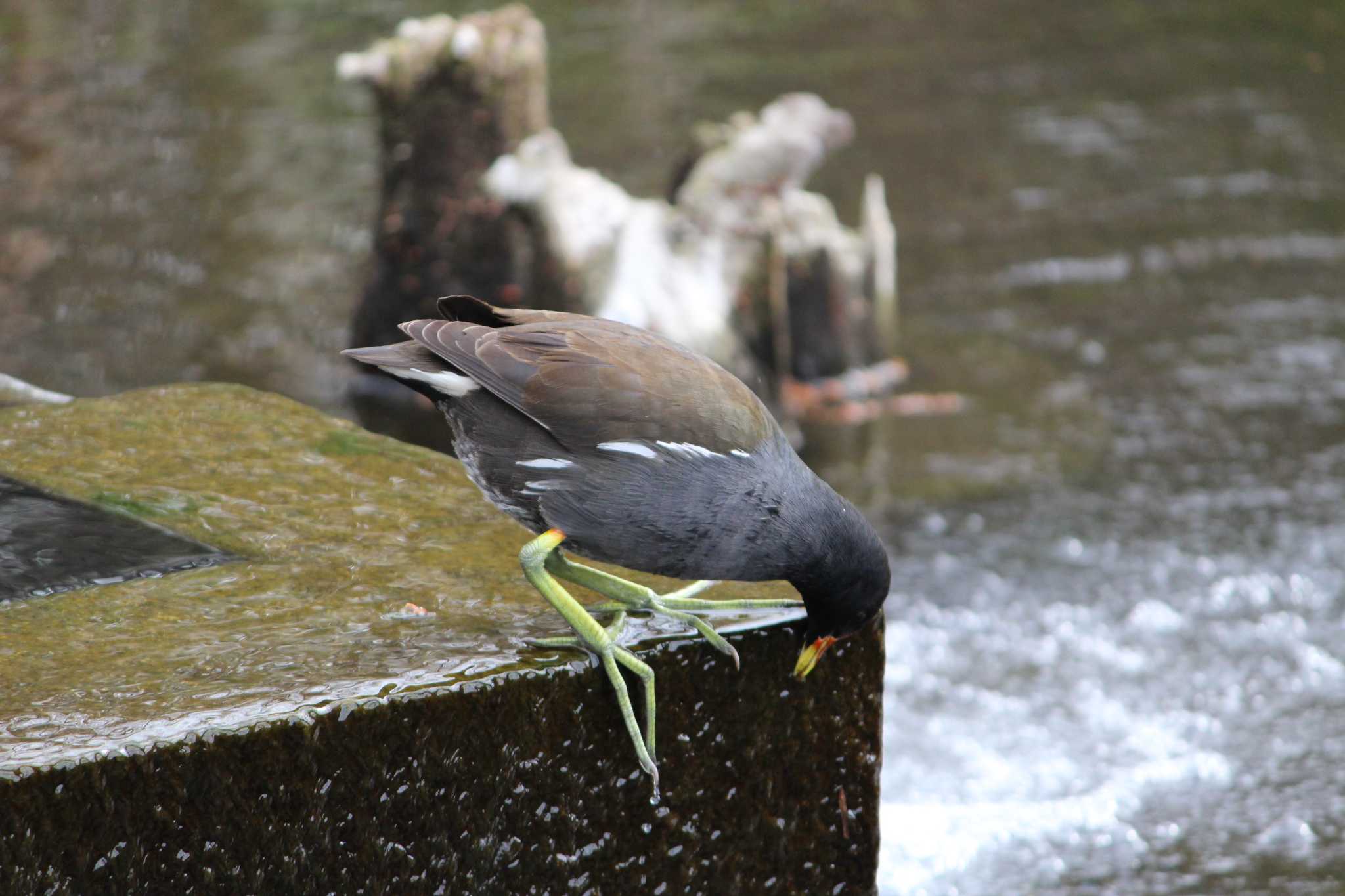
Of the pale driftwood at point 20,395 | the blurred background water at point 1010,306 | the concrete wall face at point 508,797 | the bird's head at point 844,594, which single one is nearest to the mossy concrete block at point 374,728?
the concrete wall face at point 508,797

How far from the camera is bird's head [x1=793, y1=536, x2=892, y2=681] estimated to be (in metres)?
2.66

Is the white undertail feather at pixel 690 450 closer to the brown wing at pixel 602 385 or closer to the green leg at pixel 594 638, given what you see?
the brown wing at pixel 602 385

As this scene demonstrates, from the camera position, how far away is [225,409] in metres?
3.76

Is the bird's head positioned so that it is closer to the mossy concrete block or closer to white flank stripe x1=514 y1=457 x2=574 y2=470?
the mossy concrete block

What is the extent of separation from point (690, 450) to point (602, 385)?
212 mm

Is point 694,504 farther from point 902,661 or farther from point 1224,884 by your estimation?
point 902,661

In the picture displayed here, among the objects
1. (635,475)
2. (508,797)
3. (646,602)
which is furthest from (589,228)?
(508,797)

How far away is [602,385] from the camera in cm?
269

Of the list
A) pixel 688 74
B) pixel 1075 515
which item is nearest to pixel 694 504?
pixel 1075 515

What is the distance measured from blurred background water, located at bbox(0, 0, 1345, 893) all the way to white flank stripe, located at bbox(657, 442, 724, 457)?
216 centimetres

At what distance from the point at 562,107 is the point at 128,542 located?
370 inches

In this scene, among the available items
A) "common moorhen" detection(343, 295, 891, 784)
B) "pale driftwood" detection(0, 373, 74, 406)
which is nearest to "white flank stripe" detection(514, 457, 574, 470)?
"common moorhen" detection(343, 295, 891, 784)

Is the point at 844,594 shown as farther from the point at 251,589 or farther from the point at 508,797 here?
the point at 251,589

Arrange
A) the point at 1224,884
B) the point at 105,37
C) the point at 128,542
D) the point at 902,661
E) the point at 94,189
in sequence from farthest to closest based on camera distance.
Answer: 1. the point at 105,37
2. the point at 94,189
3. the point at 902,661
4. the point at 1224,884
5. the point at 128,542
